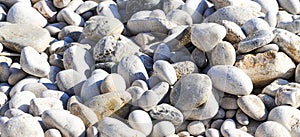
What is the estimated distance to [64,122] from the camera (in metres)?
1.77

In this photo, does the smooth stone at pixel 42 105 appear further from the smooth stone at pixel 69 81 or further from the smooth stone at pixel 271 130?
the smooth stone at pixel 271 130

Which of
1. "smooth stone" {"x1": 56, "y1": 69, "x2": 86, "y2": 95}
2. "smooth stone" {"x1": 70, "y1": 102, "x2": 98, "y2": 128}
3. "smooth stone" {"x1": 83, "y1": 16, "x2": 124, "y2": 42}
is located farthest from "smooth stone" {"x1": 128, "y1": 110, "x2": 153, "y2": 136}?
"smooth stone" {"x1": 83, "y1": 16, "x2": 124, "y2": 42}

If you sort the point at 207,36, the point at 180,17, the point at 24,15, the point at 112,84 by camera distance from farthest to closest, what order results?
the point at 24,15 → the point at 180,17 → the point at 207,36 → the point at 112,84

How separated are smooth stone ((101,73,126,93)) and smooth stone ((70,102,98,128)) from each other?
13 centimetres

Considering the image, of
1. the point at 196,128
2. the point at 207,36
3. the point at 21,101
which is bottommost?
the point at 196,128

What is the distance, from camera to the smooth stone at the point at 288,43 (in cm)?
208

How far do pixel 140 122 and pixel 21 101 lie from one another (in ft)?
1.64

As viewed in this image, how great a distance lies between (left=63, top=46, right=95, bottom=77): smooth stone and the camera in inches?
84.4

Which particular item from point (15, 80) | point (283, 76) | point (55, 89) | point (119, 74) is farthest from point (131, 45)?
point (283, 76)

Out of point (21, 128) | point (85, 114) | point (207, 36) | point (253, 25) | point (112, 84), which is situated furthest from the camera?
point (253, 25)

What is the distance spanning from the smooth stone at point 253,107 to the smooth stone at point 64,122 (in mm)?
608

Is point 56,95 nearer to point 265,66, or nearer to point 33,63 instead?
point 33,63

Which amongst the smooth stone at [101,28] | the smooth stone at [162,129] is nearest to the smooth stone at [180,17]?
the smooth stone at [101,28]

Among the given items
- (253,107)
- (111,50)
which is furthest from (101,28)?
(253,107)
